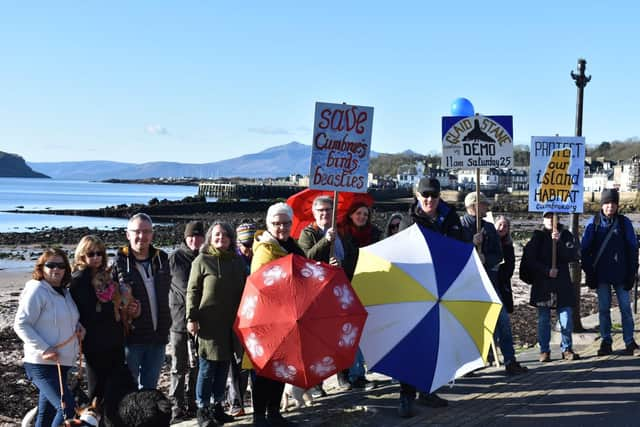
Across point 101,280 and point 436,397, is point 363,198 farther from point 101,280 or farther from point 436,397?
point 101,280

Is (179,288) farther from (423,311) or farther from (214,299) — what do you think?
(423,311)

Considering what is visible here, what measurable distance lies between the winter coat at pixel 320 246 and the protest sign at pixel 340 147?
1.51 feet

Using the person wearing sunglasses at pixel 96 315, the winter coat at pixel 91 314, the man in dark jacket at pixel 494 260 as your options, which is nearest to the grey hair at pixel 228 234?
the person wearing sunglasses at pixel 96 315

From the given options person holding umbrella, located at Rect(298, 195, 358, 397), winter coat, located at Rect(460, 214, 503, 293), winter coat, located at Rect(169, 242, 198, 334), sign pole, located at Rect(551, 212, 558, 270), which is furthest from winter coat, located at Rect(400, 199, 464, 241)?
winter coat, located at Rect(169, 242, 198, 334)

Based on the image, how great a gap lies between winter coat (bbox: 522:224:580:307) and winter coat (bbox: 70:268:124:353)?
17.8 ft

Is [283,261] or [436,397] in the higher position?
[283,261]

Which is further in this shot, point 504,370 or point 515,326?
point 515,326

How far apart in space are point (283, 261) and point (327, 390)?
2.72m

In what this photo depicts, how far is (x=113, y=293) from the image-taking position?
5770mm

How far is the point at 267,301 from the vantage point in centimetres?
558

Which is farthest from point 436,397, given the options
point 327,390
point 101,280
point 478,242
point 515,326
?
point 515,326

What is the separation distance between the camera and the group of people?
5.43m

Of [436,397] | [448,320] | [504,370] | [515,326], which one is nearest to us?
[448,320]

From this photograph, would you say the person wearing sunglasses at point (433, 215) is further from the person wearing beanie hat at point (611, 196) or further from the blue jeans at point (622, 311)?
the blue jeans at point (622, 311)
